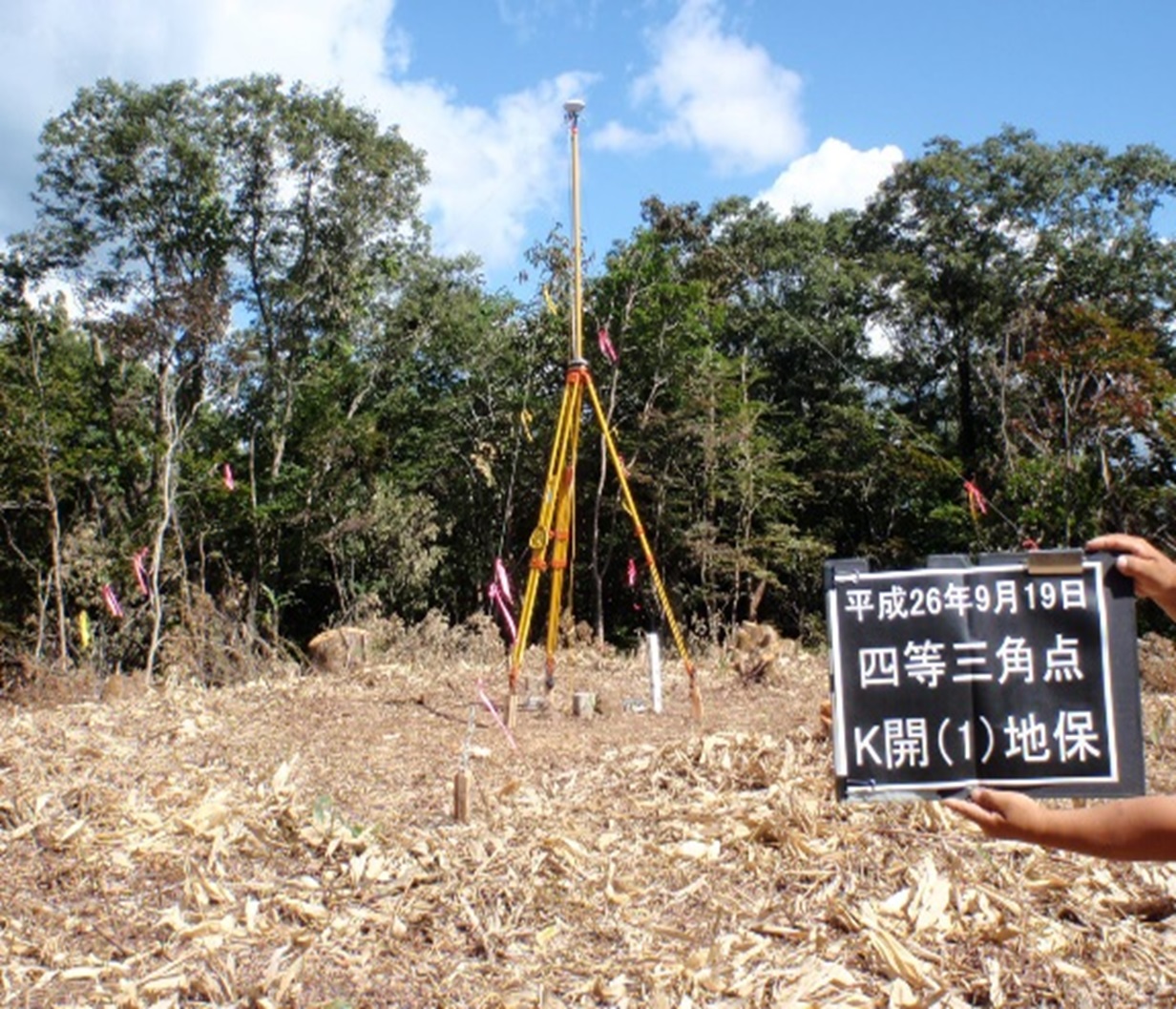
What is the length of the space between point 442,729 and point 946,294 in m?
14.4

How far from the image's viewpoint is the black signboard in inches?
77.9

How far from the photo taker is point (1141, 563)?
1.92 metres

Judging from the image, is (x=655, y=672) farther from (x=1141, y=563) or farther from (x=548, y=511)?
Result: (x=1141, y=563)

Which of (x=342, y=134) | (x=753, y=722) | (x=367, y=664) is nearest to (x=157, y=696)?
(x=367, y=664)

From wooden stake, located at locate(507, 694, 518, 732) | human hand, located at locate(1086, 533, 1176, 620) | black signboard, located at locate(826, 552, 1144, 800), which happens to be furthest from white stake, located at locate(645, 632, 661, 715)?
human hand, located at locate(1086, 533, 1176, 620)

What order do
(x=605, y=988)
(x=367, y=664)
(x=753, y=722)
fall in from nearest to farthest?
(x=605, y=988) < (x=753, y=722) < (x=367, y=664)

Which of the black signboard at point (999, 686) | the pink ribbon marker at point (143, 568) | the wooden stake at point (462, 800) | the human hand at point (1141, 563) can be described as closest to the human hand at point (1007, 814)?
the black signboard at point (999, 686)

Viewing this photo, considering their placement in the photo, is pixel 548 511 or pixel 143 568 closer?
pixel 548 511

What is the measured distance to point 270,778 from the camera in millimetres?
4773

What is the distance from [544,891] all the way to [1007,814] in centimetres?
207

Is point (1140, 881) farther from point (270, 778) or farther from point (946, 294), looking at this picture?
point (946, 294)

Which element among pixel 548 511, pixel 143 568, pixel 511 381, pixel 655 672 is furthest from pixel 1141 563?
pixel 511 381

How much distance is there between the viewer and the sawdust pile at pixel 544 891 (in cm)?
292

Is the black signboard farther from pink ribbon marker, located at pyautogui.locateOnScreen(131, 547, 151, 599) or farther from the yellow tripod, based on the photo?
pink ribbon marker, located at pyautogui.locateOnScreen(131, 547, 151, 599)
